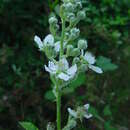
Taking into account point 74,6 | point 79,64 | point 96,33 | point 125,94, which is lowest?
point 125,94

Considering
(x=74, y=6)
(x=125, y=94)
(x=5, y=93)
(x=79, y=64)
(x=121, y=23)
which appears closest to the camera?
(x=74, y=6)

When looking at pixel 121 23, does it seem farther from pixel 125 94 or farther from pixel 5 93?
pixel 5 93

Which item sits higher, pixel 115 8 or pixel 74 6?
pixel 74 6

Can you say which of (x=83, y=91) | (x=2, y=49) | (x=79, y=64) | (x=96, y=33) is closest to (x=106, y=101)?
(x=83, y=91)

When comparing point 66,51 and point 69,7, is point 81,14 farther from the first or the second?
point 66,51

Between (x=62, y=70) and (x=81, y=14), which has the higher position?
(x=81, y=14)

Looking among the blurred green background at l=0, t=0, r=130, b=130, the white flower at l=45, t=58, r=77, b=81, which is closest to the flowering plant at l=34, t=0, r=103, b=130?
the white flower at l=45, t=58, r=77, b=81

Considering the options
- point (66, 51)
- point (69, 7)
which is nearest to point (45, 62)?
point (66, 51)
